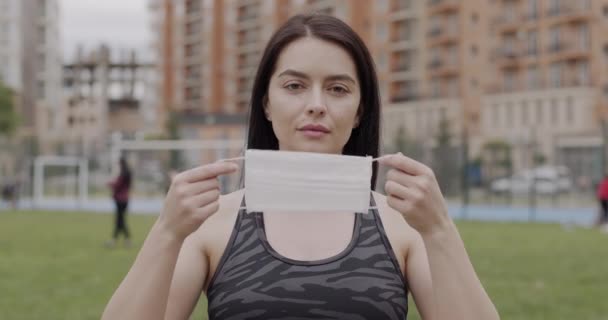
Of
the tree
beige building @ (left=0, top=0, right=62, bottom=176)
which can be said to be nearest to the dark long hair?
the tree

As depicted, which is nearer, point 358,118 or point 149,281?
point 149,281

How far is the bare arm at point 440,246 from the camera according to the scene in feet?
7.02

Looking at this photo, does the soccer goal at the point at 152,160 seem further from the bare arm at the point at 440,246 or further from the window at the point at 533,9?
the bare arm at the point at 440,246

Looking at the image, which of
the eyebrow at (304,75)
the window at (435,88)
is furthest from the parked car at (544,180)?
the window at (435,88)

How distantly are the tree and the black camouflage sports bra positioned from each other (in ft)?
181

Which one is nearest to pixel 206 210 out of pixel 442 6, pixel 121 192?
pixel 121 192

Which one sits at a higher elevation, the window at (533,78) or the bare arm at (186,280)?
the window at (533,78)

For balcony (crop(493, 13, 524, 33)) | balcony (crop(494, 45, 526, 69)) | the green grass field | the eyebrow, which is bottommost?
the green grass field

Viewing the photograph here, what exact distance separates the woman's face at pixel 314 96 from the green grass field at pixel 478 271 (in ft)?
16.7

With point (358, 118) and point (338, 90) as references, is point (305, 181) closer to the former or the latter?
point (338, 90)

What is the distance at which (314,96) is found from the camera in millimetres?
2348

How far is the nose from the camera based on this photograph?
2324mm

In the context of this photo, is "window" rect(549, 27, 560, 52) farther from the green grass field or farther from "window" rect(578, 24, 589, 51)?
the green grass field

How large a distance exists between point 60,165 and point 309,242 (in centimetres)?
3373
